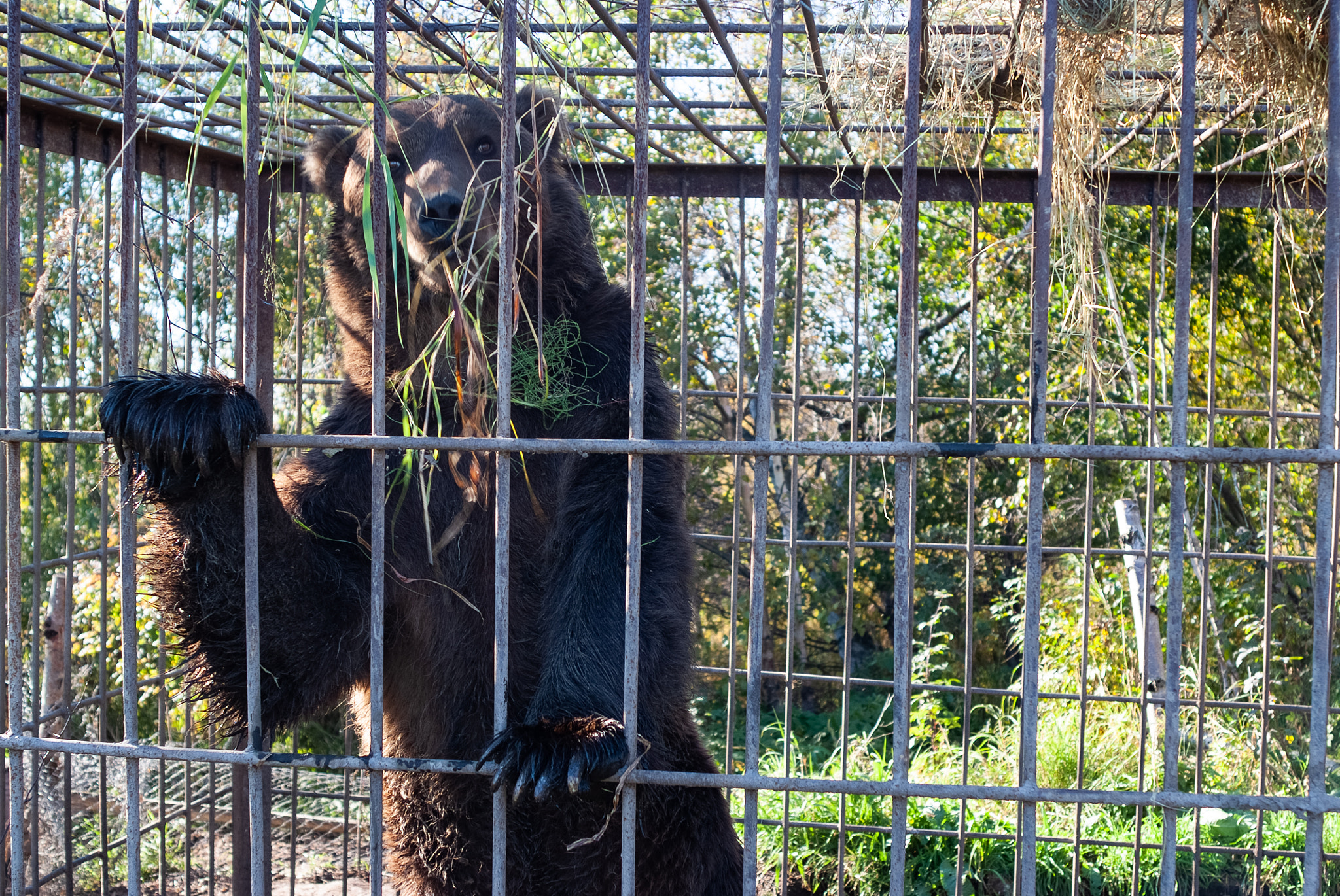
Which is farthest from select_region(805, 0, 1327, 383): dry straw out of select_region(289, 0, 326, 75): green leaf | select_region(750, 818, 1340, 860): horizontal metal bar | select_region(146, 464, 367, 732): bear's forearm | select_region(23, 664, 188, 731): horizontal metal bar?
select_region(23, 664, 188, 731): horizontal metal bar

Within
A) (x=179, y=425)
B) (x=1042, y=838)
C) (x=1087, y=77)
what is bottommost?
(x=1042, y=838)

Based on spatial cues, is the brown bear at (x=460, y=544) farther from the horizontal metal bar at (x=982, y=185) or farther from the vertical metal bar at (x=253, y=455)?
the horizontal metal bar at (x=982, y=185)

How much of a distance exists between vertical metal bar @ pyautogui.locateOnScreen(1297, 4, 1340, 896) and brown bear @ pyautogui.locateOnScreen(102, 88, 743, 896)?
1.29 m

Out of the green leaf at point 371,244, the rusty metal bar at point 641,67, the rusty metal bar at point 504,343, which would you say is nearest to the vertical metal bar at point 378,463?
the green leaf at point 371,244

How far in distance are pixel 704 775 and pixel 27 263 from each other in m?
8.35

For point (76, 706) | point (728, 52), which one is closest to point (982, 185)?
point (728, 52)

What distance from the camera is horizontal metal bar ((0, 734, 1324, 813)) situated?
1.74 m

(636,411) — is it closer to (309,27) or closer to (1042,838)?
(309,27)

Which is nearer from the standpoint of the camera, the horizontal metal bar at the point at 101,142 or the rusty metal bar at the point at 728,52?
the rusty metal bar at the point at 728,52

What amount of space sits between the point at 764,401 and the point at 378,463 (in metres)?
0.75

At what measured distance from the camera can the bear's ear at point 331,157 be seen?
323cm

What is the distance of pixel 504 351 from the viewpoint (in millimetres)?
1828

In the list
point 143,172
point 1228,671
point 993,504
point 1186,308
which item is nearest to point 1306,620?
point 1228,671

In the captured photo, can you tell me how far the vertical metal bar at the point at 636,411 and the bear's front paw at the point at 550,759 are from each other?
0.36 feet
